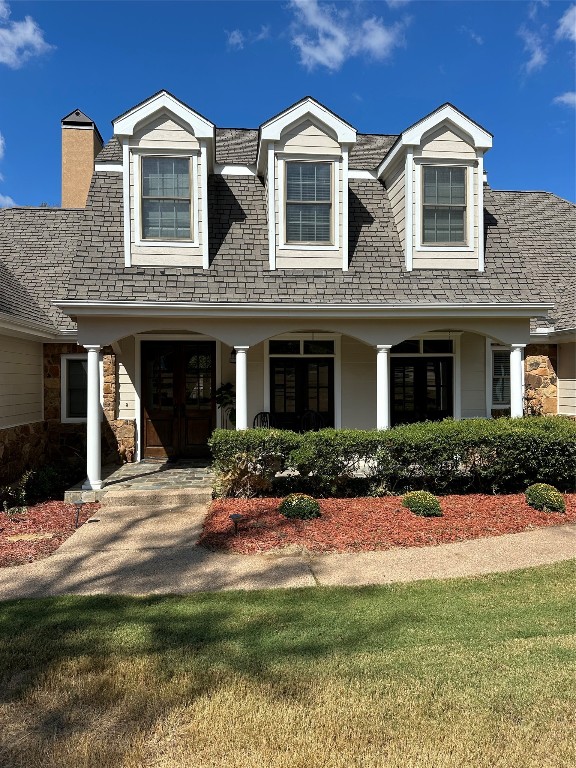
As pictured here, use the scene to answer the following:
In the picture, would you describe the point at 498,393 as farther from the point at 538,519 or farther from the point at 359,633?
the point at 359,633

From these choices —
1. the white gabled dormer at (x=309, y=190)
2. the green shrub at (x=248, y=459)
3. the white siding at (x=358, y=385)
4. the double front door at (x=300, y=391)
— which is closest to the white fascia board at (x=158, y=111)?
the white gabled dormer at (x=309, y=190)

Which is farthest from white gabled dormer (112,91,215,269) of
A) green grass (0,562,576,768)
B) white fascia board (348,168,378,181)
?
green grass (0,562,576,768)

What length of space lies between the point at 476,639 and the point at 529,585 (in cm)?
146

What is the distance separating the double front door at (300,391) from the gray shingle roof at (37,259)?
4540 millimetres

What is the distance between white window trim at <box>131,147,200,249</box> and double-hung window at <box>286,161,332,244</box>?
5.52 ft

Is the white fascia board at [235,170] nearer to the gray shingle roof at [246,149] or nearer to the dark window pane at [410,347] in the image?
the gray shingle roof at [246,149]

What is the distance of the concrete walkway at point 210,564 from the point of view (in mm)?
5152

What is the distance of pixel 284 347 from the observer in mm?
11258

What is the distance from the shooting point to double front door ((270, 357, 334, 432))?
36.8ft

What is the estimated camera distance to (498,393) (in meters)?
11.9

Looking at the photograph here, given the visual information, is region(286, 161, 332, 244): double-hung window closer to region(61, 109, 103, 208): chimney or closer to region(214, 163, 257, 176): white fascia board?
region(214, 163, 257, 176): white fascia board

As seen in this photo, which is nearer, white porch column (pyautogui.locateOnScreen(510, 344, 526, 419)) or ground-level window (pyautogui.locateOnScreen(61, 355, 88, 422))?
white porch column (pyautogui.locateOnScreen(510, 344, 526, 419))

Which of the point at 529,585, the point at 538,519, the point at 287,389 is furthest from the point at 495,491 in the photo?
the point at 287,389

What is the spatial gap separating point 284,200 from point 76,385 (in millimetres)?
5948
